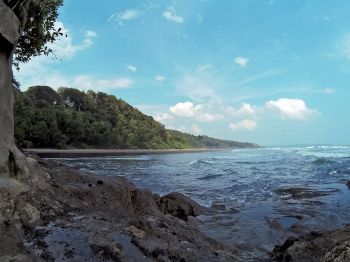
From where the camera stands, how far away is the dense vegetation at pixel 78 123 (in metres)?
49.4

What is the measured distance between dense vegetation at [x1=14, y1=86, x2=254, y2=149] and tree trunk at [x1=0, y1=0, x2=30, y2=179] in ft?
92.8

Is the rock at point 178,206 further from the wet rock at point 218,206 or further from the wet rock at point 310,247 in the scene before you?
the wet rock at point 310,247

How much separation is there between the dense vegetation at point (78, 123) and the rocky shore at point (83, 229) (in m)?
29.0

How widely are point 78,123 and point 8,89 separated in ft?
181

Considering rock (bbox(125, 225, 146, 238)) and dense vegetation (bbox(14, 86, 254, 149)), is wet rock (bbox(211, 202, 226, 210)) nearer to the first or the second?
rock (bbox(125, 225, 146, 238))

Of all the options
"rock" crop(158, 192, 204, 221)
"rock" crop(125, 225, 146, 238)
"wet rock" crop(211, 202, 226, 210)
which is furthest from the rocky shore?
"wet rock" crop(211, 202, 226, 210)

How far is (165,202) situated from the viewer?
10094mm

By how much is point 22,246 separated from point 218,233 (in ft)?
16.4

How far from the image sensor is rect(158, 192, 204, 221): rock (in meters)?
9.88

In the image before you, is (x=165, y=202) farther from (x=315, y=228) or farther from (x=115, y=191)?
(x=315, y=228)

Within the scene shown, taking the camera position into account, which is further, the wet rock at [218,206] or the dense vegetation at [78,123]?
the dense vegetation at [78,123]

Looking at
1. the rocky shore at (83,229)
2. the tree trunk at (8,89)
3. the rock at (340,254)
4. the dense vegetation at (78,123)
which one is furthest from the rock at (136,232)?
the dense vegetation at (78,123)

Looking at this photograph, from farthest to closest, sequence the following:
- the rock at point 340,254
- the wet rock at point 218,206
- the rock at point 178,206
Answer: the wet rock at point 218,206 < the rock at point 178,206 < the rock at point 340,254

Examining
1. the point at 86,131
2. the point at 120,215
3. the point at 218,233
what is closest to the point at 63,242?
the point at 120,215
